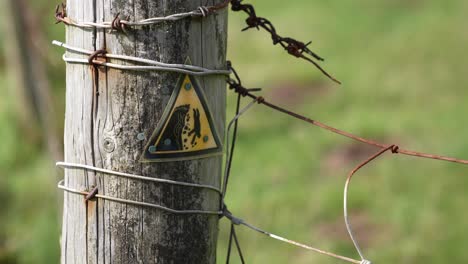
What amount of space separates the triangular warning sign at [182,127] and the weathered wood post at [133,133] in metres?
0.02

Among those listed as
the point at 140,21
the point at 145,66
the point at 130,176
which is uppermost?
the point at 140,21

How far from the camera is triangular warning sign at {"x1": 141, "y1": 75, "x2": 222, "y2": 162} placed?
80.9 inches

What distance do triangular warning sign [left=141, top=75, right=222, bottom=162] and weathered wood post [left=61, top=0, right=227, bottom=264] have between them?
0.7 inches

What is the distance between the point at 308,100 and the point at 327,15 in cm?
280

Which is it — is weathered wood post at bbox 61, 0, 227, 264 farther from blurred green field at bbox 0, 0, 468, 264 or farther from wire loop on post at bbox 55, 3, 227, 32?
blurred green field at bbox 0, 0, 468, 264

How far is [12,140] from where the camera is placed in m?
9.25

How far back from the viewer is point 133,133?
2.05 meters

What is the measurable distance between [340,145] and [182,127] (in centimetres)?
612

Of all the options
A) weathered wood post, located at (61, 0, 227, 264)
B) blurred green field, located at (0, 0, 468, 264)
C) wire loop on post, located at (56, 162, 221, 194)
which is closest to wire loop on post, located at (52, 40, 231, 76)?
weathered wood post, located at (61, 0, 227, 264)

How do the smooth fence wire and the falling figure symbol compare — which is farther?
the falling figure symbol

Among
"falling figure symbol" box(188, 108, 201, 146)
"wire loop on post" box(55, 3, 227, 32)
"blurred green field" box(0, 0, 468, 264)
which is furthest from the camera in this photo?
"blurred green field" box(0, 0, 468, 264)

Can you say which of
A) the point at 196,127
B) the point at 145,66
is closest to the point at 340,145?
the point at 196,127

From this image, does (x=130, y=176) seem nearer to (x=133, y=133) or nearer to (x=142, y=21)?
(x=133, y=133)

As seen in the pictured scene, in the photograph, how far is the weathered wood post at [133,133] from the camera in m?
2.03
